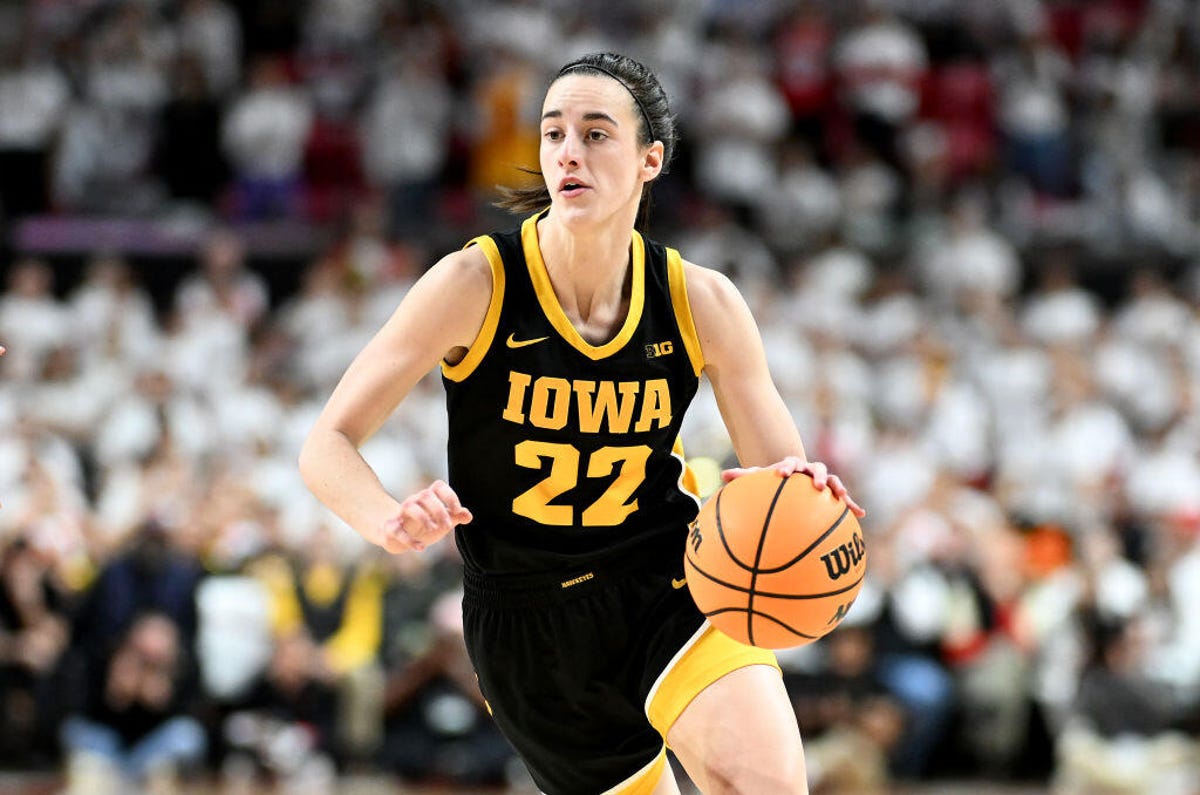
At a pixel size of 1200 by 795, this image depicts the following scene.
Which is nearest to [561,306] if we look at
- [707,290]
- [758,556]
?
[707,290]

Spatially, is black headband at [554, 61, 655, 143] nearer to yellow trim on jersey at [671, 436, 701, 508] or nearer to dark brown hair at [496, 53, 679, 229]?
dark brown hair at [496, 53, 679, 229]

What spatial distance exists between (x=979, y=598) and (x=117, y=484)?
19.6 ft

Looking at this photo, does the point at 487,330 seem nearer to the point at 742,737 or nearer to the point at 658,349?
the point at 658,349

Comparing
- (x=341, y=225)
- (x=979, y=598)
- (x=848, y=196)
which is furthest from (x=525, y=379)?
(x=848, y=196)

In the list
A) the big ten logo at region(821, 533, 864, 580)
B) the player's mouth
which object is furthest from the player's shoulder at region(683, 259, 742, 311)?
the big ten logo at region(821, 533, 864, 580)

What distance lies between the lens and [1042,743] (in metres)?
11.1

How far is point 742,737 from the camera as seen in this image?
4.45 meters

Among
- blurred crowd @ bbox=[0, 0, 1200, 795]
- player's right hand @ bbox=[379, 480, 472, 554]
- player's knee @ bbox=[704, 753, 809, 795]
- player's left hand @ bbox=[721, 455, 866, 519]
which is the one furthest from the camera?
blurred crowd @ bbox=[0, 0, 1200, 795]

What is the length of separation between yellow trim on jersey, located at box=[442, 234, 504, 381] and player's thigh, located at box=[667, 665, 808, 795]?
112 cm

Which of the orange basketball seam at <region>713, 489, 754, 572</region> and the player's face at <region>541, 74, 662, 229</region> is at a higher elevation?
the player's face at <region>541, 74, 662, 229</region>

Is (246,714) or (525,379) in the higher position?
(525,379)

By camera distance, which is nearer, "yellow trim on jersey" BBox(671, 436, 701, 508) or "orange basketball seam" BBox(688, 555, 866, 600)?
"orange basketball seam" BBox(688, 555, 866, 600)

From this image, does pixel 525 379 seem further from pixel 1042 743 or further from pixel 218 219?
pixel 218 219

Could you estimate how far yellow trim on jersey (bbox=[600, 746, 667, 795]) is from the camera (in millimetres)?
4953
